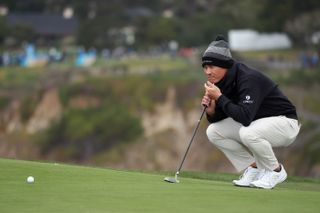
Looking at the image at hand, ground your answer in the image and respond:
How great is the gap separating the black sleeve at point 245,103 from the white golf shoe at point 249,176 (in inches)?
24.3

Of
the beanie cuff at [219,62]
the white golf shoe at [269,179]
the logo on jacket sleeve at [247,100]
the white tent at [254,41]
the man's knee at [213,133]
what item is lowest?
the white tent at [254,41]

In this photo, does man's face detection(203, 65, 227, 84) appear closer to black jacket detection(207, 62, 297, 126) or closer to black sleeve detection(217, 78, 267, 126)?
black jacket detection(207, 62, 297, 126)

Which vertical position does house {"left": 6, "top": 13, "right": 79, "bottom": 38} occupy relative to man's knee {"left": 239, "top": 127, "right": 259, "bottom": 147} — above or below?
below

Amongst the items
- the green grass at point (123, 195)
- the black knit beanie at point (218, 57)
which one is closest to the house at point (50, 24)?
the black knit beanie at point (218, 57)

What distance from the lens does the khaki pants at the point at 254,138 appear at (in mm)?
9133

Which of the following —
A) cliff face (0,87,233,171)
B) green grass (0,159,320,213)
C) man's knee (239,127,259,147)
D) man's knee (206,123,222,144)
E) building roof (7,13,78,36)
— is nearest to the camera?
green grass (0,159,320,213)

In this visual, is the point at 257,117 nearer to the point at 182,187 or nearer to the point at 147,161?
the point at 182,187

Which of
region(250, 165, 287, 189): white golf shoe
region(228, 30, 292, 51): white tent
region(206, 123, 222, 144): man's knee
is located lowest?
region(228, 30, 292, 51): white tent

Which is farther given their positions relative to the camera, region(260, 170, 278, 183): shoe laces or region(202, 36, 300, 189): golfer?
region(260, 170, 278, 183): shoe laces

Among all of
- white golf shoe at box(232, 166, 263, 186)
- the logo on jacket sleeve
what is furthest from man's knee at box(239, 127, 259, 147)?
white golf shoe at box(232, 166, 263, 186)

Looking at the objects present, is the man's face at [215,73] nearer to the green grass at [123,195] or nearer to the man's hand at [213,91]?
the man's hand at [213,91]

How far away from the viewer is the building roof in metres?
87.9

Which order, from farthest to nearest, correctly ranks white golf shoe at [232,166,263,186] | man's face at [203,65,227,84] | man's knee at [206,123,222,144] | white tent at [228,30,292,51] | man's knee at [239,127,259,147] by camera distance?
1. white tent at [228,30,292,51]
2. man's knee at [206,123,222,144]
3. white golf shoe at [232,166,263,186]
4. man's face at [203,65,227,84]
5. man's knee at [239,127,259,147]

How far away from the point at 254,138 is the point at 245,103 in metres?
0.37
